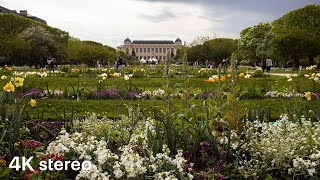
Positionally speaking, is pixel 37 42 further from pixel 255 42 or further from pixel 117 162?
pixel 117 162

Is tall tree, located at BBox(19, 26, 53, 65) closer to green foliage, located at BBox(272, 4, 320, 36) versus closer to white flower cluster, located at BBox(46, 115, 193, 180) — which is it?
green foliage, located at BBox(272, 4, 320, 36)

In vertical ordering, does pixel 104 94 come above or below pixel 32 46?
below

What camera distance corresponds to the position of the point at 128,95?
506 inches

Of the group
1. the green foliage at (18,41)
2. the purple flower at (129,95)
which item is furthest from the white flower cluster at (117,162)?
the green foliage at (18,41)

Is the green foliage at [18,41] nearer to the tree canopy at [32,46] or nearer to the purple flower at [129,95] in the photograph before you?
the tree canopy at [32,46]

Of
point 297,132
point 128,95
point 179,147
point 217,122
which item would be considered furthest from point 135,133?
point 128,95

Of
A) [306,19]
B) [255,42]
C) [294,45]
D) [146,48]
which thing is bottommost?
[294,45]

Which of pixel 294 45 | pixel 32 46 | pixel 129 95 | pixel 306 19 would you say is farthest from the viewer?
pixel 306 19

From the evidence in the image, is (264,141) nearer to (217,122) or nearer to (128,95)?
(217,122)

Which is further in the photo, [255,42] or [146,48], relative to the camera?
[146,48]

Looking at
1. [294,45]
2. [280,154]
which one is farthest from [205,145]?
[294,45]

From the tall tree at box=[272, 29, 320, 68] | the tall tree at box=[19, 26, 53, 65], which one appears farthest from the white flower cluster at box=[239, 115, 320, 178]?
the tall tree at box=[19, 26, 53, 65]

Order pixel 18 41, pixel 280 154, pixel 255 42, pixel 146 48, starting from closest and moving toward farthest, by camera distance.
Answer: pixel 280 154
pixel 18 41
pixel 255 42
pixel 146 48

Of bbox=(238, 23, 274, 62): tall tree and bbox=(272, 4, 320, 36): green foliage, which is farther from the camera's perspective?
bbox=(238, 23, 274, 62): tall tree
